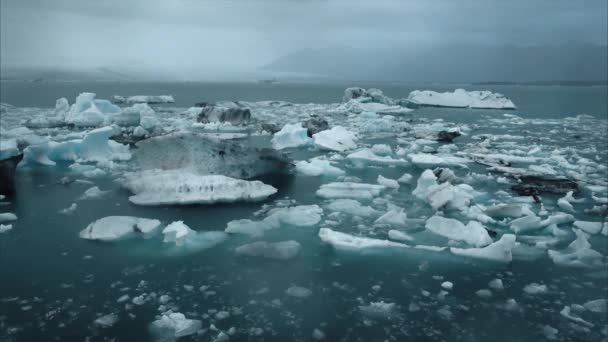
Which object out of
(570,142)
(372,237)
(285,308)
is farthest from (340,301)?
(570,142)

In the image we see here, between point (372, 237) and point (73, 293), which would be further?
point (372, 237)

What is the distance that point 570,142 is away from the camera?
1475 cm

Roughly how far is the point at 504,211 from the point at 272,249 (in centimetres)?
368

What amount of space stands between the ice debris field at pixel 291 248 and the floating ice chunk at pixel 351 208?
0.04 m

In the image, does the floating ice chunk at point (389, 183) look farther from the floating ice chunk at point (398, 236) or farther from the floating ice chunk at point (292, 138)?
the floating ice chunk at point (292, 138)

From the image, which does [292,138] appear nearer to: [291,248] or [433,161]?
[433,161]

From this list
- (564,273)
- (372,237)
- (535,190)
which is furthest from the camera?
(535,190)

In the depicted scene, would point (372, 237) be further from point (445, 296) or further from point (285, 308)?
point (285, 308)

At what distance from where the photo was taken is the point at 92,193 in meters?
7.65

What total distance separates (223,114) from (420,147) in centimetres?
920

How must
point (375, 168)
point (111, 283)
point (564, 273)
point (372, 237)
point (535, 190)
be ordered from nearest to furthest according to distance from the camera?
1. point (111, 283)
2. point (564, 273)
3. point (372, 237)
4. point (535, 190)
5. point (375, 168)

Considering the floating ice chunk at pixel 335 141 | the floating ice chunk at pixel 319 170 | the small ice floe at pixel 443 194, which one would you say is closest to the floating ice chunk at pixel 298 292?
the small ice floe at pixel 443 194

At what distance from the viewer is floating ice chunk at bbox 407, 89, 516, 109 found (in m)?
32.9

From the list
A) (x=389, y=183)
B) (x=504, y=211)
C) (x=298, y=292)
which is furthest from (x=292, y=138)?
(x=298, y=292)
